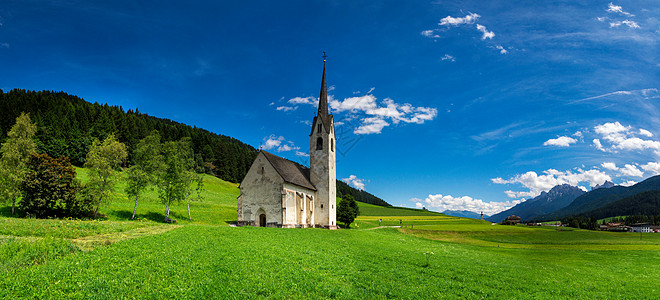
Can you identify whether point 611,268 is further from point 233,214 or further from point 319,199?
point 233,214

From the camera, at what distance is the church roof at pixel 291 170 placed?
1608 inches

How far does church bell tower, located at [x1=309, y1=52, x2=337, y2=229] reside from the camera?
47.8 metres

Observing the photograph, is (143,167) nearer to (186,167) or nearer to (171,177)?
(171,177)

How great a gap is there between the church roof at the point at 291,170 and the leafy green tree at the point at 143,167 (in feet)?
40.3

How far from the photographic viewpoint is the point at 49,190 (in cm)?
3058

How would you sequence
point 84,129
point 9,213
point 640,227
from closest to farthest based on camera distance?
1. point 9,213
2. point 84,129
3. point 640,227

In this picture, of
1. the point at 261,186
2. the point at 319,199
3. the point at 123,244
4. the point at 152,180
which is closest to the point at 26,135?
the point at 152,180

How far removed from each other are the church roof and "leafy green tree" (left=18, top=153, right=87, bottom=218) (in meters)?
19.2

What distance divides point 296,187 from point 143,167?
709 inches

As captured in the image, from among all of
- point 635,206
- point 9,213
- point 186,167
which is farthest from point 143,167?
A: point 635,206

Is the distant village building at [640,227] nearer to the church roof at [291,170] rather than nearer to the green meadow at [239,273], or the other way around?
the green meadow at [239,273]

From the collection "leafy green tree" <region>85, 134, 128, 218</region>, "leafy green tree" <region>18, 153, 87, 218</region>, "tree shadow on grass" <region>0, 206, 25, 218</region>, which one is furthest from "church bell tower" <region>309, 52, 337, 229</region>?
"tree shadow on grass" <region>0, 206, 25, 218</region>

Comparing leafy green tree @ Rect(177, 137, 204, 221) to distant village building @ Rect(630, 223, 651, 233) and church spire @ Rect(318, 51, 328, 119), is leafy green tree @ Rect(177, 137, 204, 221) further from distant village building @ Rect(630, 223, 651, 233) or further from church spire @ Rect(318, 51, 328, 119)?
distant village building @ Rect(630, 223, 651, 233)

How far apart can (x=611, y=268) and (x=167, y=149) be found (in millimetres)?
44047
